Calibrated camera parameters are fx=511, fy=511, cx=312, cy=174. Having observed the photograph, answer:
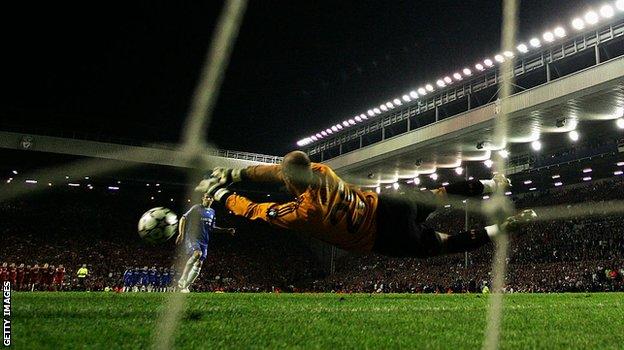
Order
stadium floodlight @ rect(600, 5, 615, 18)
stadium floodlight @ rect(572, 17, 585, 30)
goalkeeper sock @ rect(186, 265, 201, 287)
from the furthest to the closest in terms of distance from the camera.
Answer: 1. stadium floodlight @ rect(572, 17, 585, 30)
2. stadium floodlight @ rect(600, 5, 615, 18)
3. goalkeeper sock @ rect(186, 265, 201, 287)

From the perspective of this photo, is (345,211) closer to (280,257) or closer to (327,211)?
(327,211)

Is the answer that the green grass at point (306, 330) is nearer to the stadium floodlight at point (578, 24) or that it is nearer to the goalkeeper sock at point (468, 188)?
the goalkeeper sock at point (468, 188)

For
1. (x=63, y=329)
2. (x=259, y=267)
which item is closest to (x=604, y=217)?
(x=259, y=267)

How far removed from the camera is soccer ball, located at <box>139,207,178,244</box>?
728cm

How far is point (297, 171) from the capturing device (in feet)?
15.5

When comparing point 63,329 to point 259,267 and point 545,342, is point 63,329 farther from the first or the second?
point 259,267

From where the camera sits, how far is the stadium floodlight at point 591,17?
74.9ft

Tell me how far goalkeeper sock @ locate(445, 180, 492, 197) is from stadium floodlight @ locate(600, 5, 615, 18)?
20540mm

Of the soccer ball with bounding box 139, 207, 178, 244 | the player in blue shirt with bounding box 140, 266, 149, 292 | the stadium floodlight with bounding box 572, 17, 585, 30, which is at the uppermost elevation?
the stadium floodlight with bounding box 572, 17, 585, 30

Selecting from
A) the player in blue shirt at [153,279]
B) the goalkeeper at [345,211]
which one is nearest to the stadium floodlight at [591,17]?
the goalkeeper at [345,211]

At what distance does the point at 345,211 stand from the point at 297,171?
0.64 metres

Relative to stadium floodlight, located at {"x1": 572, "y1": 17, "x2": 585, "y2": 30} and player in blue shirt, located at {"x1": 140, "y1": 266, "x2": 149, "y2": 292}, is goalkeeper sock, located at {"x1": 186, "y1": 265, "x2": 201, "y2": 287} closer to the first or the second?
player in blue shirt, located at {"x1": 140, "y1": 266, "x2": 149, "y2": 292}

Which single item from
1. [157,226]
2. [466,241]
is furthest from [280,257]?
[466,241]

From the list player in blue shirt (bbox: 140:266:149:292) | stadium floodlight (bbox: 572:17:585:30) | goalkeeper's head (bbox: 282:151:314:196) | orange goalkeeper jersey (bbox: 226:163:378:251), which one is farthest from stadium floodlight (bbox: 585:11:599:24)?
player in blue shirt (bbox: 140:266:149:292)
